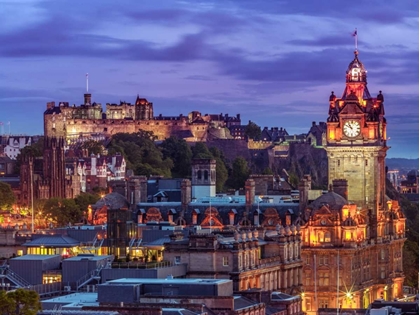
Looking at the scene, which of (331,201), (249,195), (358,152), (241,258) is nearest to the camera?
(241,258)

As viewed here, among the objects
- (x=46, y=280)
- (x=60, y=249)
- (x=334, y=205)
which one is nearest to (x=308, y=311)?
(x=334, y=205)

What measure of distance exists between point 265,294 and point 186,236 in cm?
2296

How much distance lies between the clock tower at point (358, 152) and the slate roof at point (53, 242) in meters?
36.1

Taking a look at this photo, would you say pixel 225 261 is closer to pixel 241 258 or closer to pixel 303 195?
pixel 241 258

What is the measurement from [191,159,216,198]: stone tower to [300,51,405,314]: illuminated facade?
10314 mm

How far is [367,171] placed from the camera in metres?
174

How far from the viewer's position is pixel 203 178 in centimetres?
17575

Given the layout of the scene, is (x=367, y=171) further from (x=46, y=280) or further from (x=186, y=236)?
(x=46, y=280)

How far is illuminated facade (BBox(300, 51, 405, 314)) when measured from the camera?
159 m

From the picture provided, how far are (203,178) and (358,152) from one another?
44.6 ft

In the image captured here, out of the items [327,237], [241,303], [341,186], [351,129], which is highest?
[351,129]

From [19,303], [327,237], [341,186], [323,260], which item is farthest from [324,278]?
[19,303]

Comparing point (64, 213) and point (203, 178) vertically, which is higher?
point (203, 178)

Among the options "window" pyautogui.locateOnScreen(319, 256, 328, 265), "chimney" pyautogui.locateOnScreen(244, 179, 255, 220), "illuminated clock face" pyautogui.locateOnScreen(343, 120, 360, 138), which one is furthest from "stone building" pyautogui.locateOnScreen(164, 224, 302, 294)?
"illuminated clock face" pyautogui.locateOnScreen(343, 120, 360, 138)
